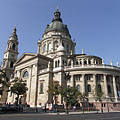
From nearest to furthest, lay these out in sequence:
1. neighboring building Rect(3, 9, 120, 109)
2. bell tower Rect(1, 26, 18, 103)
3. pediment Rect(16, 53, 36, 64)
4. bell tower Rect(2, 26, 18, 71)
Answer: neighboring building Rect(3, 9, 120, 109) → pediment Rect(16, 53, 36, 64) → bell tower Rect(1, 26, 18, 103) → bell tower Rect(2, 26, 18, 71)

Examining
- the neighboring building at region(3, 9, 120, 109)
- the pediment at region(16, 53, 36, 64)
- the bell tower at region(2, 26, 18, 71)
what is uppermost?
the bell tower at region(2, 26, 18, 71)

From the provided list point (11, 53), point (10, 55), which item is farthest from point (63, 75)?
point (11, 53)

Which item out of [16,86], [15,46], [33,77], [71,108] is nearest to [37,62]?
[33,77]

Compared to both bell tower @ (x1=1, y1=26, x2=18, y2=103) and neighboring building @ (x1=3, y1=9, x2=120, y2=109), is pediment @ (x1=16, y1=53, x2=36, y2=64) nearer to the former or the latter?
neighboring building @ (x1=3, y1=9, x2=120, y2=109)

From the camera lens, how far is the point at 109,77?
4081 cm

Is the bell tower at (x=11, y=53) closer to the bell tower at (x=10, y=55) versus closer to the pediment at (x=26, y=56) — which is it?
the bell tower at (x=10, y=55)

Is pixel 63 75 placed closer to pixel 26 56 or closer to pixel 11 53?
pixel 26 56

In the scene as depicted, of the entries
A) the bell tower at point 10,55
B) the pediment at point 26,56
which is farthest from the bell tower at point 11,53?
the pediment at point 26,56

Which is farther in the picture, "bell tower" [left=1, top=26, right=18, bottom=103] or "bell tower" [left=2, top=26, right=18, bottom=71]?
"bell tower" [left=2, top=26, right=18, bottom=71]

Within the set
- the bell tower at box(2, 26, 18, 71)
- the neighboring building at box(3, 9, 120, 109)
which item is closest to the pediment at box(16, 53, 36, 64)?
the neighboring building at box(3, 9, 120, 109)

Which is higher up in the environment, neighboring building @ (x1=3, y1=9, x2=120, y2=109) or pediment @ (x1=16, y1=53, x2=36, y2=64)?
pediment @ (x1=16, y1=53, x2=36, y2=64)

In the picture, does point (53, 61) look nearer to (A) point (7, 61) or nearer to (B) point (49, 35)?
(B) point (49, 35)

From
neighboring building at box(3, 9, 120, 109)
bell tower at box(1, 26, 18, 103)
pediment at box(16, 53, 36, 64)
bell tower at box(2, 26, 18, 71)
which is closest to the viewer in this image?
neighboring building at box(3, 9, 120, 109)

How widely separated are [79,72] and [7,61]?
38876mm
